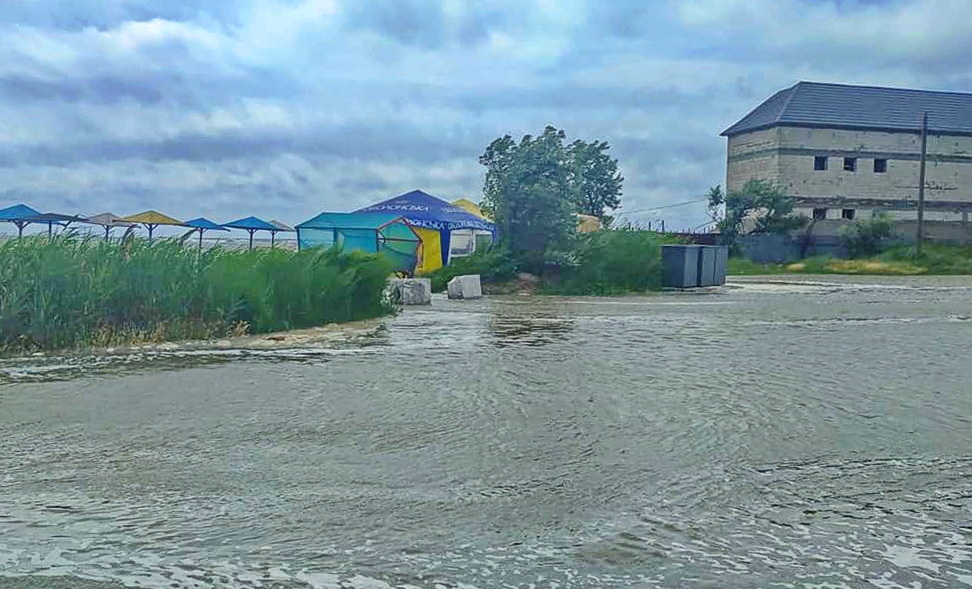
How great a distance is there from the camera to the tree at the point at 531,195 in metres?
29.0

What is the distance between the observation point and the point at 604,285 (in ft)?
98.5

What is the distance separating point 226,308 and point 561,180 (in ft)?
53.7

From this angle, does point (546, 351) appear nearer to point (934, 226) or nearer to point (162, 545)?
point (162, 545)

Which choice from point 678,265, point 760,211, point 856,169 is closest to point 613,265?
point 678,265

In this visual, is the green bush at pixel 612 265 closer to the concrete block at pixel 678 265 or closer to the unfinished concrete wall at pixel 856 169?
the concrete block at pixel 678 265

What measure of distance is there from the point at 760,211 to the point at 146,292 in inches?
1726

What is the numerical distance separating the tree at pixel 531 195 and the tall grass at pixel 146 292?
12.6 meters

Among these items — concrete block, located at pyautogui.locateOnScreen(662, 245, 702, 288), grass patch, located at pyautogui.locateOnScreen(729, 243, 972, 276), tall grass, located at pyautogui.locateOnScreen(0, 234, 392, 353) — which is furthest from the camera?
grass patch, located at pyautogui.locateOnScreen(729, 243, 972, 276)

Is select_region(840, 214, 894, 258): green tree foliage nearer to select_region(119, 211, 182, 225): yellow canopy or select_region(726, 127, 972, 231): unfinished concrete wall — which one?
select_region(726, 127, 972, 231): unfinished concrete wall

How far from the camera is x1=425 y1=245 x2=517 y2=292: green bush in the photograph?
29.4 meters

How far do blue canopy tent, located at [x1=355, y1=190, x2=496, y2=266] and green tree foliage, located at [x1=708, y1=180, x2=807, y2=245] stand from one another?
23349 millimetres

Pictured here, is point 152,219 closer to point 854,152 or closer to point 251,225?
point 251,225

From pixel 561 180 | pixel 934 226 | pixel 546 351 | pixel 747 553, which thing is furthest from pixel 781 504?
pixel 934 226

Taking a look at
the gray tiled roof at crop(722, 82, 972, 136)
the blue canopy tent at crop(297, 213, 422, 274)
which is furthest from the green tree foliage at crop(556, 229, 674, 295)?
the gray tiled roof at crop(722, 82, 972, 136)
